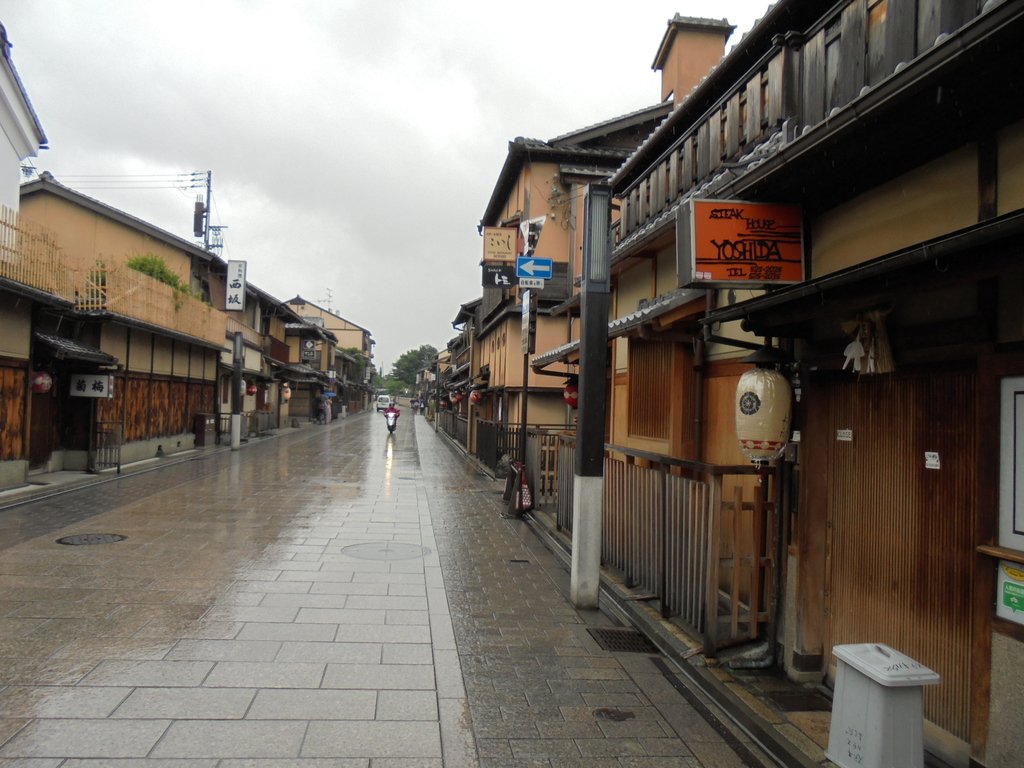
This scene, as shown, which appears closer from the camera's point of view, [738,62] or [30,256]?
[738,62]

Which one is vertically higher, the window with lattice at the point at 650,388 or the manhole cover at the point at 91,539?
the window with lattice at the point at 650,388

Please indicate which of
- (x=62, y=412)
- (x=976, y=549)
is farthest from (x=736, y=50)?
(x=62, y=412)

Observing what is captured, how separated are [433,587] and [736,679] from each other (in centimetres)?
387

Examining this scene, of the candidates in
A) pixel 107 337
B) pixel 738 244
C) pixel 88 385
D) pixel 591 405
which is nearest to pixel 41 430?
pixel 88 385

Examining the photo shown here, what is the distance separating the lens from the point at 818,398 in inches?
222

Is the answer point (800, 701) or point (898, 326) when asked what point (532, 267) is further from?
point (800, 701)

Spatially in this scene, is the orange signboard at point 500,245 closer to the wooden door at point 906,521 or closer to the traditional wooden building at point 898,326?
the traditional wooden building at point 898,326

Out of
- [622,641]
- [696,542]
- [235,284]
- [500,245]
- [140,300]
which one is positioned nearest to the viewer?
[696,542]

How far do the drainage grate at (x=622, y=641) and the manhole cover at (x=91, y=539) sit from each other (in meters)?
7.35

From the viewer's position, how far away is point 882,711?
3717 mm

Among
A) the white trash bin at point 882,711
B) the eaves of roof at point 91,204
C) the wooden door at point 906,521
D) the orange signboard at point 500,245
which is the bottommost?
the white trash bin at point 882,711

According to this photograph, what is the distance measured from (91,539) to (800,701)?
9.67 meters

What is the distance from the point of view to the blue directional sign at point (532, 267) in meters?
12.2

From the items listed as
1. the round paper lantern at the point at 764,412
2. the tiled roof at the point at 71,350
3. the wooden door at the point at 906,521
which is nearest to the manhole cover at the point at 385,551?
the round paper lantern at the point at 764,412
